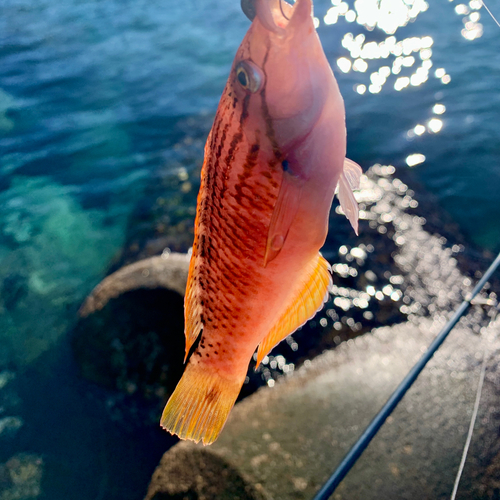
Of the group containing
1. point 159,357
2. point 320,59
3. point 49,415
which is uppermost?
point 320,59

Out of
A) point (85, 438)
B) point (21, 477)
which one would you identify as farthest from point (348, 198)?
point (21, 477)

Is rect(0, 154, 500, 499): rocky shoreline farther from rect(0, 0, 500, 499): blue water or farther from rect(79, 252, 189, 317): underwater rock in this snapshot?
rect(0, 0, 500, 499): blue water

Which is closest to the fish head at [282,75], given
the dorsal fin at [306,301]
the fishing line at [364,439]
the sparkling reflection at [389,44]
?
the dorsal fin at [306,301]

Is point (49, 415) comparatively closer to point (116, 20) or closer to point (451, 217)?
point (451, 217)

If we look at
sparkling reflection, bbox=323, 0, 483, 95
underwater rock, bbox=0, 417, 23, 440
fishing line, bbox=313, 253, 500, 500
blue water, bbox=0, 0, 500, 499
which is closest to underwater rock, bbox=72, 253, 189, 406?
blue water, bbox=0, 0, 500, 499

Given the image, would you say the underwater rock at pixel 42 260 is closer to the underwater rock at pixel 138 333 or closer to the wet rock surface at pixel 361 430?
the underwater rock at pixel 138 333

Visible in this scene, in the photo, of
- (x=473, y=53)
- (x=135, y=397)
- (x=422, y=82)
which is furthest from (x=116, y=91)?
(x=473, y=53)
